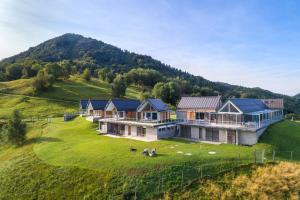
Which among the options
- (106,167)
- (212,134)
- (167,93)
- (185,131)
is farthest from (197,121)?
(167,93)

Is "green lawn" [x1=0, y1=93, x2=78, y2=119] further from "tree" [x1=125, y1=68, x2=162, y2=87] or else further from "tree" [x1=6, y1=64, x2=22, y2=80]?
"tree" [x1=125, y1=68, x2=162, y2=87]

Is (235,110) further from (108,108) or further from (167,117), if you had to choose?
(108,108)

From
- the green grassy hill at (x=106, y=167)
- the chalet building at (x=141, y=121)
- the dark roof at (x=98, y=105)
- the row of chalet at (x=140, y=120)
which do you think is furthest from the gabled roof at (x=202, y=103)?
the dark roof at (x=98, y=105)

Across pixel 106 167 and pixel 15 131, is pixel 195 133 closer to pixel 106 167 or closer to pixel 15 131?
pixel 106 167

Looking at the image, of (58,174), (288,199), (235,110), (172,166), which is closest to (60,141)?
(58,174)

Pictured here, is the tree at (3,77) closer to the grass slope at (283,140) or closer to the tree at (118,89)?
the tree at (118,89)

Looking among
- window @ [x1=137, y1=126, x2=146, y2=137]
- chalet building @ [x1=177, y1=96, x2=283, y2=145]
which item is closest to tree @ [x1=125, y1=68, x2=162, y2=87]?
chalet building @ [x1=177, y1=96, x2=283, y2=145]
